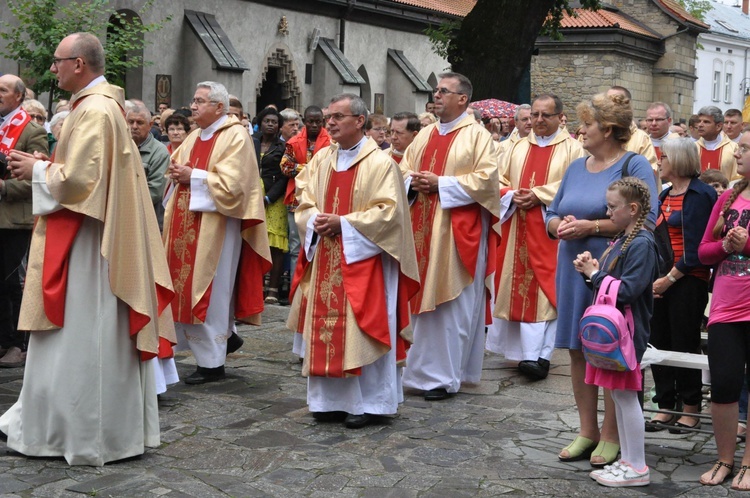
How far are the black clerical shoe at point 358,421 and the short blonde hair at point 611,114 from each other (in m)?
2.20

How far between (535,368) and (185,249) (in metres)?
2.69

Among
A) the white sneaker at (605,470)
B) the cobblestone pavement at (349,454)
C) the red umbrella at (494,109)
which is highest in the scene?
the red umbrella at (494,109)

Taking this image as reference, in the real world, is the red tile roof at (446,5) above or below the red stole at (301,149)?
above

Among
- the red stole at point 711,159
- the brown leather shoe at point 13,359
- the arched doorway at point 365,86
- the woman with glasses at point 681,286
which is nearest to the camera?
the woman with glasses at point 681,286

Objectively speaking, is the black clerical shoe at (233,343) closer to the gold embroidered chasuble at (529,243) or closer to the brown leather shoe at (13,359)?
the brown leather shoe at (13,359)

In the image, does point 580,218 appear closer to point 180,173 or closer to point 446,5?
point 180,173

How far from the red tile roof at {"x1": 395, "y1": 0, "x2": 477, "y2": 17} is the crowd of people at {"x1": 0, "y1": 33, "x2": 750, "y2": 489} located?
24.5 m

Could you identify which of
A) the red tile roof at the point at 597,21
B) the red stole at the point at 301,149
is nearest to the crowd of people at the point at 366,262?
the red stole at the point at 301,149

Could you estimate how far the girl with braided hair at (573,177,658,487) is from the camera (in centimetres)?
555

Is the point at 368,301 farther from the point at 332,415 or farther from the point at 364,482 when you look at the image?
the point at 364,482

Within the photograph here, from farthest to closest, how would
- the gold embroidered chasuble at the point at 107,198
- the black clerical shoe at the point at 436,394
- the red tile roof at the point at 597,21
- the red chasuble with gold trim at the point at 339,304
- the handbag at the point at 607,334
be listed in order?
1. the red tile roof at the point at 597,21
2. the black clerical shoe at the point at 436,394
3. the red chasuble with gold trim at the point at 339,304
4. the gold embroidered chasuble at the point at 107,198
5. the handbag at the point at 607,334

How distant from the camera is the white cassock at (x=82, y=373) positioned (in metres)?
5.74

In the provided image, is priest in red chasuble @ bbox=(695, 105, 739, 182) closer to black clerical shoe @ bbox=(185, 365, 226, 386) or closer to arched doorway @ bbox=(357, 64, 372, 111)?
black clerical shoe @ bbox=(185, 365, 226, 386)

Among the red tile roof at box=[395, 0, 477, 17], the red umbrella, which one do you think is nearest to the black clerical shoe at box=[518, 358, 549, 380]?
the red umbrella
